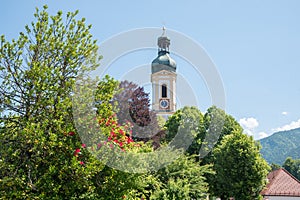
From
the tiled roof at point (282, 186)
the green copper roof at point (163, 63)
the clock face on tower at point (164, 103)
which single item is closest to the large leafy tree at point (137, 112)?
the tiled roof at point (282, 186)

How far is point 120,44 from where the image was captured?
1363 centimetres

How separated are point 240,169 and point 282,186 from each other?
9.71 meters

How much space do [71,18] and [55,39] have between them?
24.5 inches

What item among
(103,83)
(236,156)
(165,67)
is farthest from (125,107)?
(165,67)

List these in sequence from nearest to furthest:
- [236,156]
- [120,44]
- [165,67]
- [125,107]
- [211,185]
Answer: [120,44], [125,107], [236,156], [211,185], [165,67]

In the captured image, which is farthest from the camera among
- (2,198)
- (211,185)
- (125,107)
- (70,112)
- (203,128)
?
(203,128)

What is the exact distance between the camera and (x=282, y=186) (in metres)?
31.8

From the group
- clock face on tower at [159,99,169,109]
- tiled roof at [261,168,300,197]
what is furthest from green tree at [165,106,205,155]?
clock face on tower at [159,99,169,109]

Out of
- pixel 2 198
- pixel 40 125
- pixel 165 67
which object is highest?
pixel 165 67

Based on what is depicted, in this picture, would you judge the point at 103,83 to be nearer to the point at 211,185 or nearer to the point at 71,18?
the point at 71,18

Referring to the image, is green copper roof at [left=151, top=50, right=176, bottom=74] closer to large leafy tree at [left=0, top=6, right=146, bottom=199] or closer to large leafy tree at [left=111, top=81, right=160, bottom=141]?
large leafy tree at [left=111, top=81, right=160, bottom=141]

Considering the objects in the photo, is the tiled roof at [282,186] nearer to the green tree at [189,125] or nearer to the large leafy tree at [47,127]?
the green tree at [189,125]

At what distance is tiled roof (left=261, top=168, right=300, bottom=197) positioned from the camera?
31.2m

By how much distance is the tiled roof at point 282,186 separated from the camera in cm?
3122
